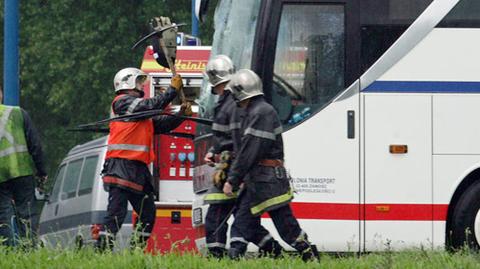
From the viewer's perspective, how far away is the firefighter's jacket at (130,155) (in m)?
14.4

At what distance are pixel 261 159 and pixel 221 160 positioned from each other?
28.1 inches

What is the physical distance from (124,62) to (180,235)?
21784 millimetres

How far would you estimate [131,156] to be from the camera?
14.5 meters

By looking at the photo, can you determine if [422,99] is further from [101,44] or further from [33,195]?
[101,44]

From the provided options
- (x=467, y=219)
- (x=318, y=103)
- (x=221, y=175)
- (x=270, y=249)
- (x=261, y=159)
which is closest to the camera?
(x=261, y=159)

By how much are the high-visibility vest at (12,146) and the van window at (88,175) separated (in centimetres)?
512

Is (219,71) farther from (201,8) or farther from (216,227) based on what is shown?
(201,8)

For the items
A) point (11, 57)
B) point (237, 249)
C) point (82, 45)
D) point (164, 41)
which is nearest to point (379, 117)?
point (237, 249)

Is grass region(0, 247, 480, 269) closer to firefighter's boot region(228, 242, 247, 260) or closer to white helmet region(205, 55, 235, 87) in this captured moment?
firefighter's boot region(228, 242, 247, 260)

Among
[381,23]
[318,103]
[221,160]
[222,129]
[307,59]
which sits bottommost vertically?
[221,160]

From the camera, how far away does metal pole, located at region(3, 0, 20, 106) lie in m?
21.1

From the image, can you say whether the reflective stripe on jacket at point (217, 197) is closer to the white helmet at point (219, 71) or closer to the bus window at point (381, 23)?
the white helmet at point (219, 71)

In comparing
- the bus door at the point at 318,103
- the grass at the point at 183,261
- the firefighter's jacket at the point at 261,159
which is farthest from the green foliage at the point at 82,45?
the grass at the point at 183,261

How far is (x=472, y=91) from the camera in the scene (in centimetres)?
1405
